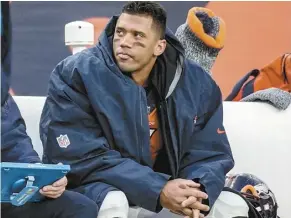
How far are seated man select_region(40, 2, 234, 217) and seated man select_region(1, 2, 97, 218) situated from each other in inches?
4.4

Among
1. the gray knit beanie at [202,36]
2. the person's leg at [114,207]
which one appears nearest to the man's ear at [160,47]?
the gray knit beanie at [202,36]

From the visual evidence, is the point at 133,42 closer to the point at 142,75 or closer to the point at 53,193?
the point at 142,75

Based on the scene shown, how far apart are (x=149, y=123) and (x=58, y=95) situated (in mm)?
283

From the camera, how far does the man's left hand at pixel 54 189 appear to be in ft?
6.38

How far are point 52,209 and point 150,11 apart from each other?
74cm

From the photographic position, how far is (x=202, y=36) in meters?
2.89

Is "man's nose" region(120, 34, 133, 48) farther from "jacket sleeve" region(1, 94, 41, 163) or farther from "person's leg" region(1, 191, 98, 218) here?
"person's leg" region(1, 191, 98, 218)

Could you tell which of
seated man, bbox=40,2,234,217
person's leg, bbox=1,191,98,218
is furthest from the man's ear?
person's leg, bbox=1,191,98,218

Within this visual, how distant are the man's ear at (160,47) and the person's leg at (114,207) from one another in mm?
518

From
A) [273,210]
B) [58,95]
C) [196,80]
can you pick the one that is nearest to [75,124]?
[58,95]

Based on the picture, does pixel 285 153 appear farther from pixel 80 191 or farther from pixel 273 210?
pixel 80 191

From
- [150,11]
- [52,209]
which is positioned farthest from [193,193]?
[150,11]

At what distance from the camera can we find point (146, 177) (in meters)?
2.22

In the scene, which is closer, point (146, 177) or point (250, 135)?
point (146, 177)
